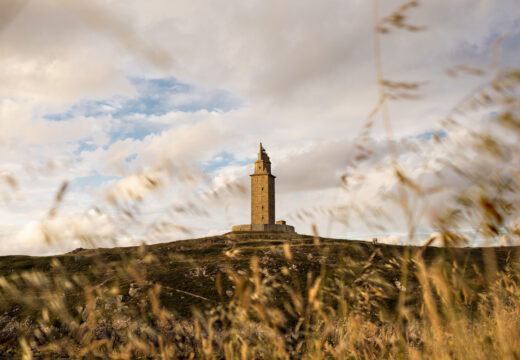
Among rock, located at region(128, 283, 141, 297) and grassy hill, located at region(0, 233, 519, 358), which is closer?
grassy hill, located at region(0, 233, 519, 358)

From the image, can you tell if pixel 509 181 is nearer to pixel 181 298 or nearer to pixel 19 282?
pixel 181 298

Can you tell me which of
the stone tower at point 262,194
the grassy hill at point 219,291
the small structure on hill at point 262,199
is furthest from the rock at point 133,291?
the stone tower at point 262,194

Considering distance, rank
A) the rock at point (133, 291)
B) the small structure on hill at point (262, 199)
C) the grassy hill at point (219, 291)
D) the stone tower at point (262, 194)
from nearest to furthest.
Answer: the grassy hill at point (219, 291) → the rock at point (133, 291) → the small structure on hill at point (262, 199) → the stone tower at point (262, 194)

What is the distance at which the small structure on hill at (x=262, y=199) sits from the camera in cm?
6981

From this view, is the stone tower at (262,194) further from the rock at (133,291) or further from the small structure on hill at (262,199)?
the rock at (133,291)

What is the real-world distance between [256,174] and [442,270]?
7263cm

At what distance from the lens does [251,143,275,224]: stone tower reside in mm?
72125

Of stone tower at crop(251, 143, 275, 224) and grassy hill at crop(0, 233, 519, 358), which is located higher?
stone tower at crop(251, 143, 275, 224)

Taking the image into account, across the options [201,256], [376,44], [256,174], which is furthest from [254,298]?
[256,174]

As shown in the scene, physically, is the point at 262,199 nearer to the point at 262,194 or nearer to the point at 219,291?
the point at 262,194

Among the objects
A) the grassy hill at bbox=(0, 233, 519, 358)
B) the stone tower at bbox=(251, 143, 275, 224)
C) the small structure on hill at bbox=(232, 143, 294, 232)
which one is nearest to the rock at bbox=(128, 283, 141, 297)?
the grassy hill at bbox=(0, 233, 519, 358)

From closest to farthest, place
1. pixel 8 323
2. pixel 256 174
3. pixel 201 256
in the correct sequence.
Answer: pixel 8 323 → pixel 201 256 → pixel 256 174

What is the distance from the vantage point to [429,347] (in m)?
2.84

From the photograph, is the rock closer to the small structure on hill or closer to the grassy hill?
the grassy hill
